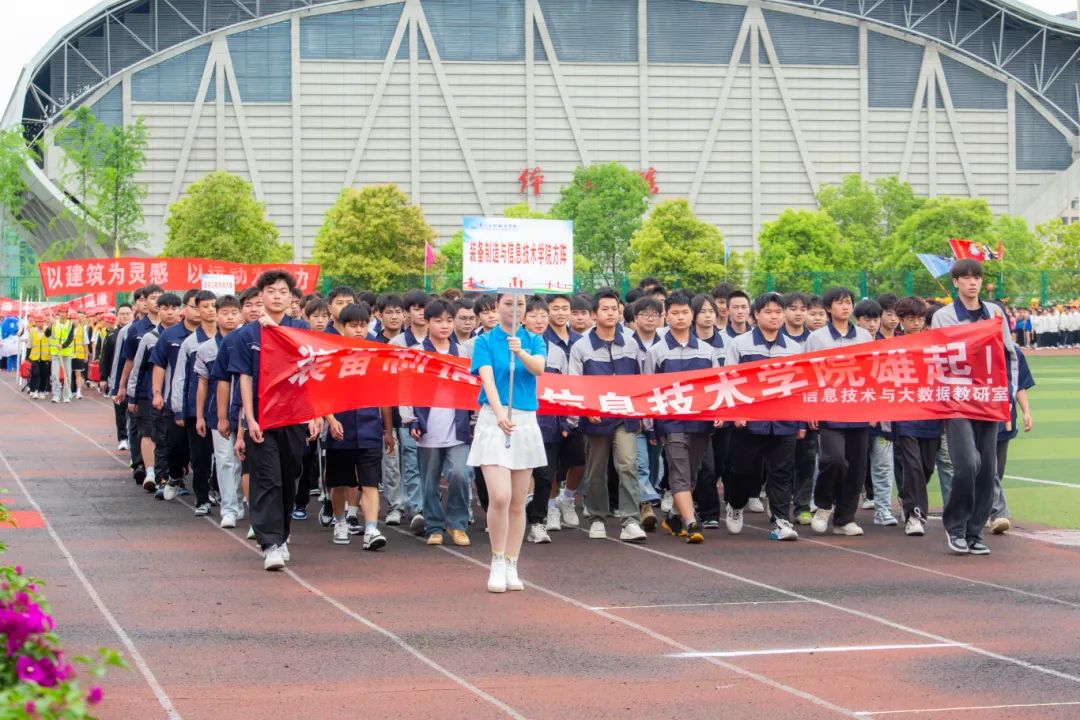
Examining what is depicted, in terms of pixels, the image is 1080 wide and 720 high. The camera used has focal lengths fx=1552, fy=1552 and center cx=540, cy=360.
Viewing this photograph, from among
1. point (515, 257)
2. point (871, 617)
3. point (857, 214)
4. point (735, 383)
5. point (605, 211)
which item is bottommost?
point (871, 617)

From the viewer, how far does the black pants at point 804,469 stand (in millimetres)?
12320

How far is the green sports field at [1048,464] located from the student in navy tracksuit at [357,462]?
5.11m

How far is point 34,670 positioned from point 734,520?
27.7 ft

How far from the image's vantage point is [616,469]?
11258mm

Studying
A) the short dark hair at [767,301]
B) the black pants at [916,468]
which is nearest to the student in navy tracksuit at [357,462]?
the short dark hair at [767,301]

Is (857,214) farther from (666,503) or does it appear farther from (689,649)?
(689,649)

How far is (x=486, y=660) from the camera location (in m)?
7.18

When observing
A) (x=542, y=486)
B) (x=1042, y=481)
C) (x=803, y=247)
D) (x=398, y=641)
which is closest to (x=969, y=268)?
(x=542, y=486)

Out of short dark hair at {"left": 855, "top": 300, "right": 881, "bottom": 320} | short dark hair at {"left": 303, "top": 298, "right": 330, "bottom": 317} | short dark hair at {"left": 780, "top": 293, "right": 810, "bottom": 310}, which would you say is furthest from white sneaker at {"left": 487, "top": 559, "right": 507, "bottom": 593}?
short dark hair at {"left": 303, "top": 298, "right": 330, "bottom": 317}

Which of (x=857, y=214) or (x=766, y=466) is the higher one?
(x=857, y=214)

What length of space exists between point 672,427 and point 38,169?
70177 mm

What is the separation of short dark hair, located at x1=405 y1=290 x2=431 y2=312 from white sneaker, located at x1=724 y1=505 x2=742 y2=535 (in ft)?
9.67

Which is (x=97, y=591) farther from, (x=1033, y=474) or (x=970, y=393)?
(x=1033, y=474)

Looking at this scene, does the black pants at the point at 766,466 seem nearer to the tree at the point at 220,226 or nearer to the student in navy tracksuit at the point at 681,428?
the student in navy tracksuit at the point at 681,428
